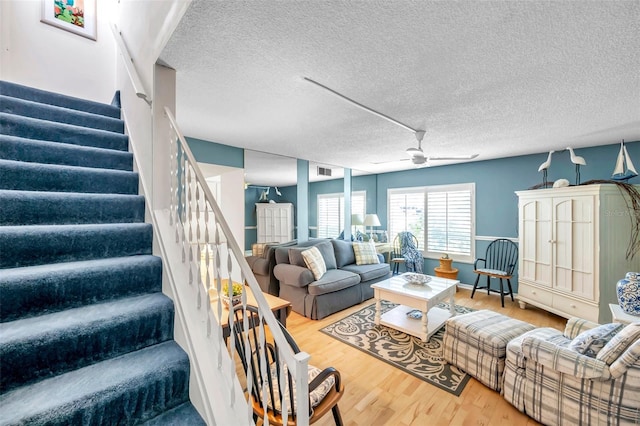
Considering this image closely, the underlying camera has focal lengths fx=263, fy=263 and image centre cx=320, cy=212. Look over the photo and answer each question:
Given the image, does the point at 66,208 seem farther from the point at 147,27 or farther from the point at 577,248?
the point at 577,248

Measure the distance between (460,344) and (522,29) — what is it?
252cm

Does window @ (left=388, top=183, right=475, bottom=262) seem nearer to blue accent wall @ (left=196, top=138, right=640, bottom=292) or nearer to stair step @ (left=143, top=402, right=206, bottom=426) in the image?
blue accent wall @ (left=196, top=138, right=640, bottom=292)

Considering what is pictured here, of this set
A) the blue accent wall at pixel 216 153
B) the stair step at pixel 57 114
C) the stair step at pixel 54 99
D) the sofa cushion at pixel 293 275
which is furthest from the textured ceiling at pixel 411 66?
the sofa cushion at pixel 293 275

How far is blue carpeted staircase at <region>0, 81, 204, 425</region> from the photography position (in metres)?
1.06

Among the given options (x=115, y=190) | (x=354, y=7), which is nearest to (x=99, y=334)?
(x=115, y=190)

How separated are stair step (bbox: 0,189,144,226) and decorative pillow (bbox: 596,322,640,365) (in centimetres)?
330

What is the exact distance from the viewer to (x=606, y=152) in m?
3.85

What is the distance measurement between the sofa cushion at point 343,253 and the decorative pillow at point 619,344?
11.2 feet

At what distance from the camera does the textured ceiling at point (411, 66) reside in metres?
1.33

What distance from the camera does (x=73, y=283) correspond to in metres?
1.35

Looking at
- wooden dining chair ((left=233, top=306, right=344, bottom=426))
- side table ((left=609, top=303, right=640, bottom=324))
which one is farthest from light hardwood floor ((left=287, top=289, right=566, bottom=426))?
side table ((left=609, top=303, right=640, bottom=324))

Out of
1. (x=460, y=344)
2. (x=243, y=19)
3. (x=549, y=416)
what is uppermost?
(x=243, y=19)

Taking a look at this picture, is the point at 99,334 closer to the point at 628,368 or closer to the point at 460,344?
the point at 460,344

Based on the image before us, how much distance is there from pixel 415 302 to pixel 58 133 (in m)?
3.76
